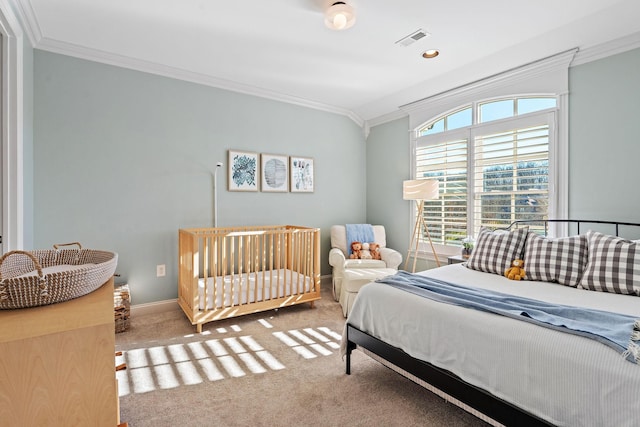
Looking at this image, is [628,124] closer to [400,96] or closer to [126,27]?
[400,96]

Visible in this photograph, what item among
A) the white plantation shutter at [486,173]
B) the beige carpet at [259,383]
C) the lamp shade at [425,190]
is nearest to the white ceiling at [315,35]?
the white plantation shutter at [486,173]

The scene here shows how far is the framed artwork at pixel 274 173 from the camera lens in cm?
389

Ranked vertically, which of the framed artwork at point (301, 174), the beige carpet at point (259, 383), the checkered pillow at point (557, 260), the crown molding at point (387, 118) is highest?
the crown molding at point (387, 118)

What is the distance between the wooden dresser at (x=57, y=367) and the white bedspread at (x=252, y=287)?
2.13 m

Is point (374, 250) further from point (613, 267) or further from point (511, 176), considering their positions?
point (613, 267)

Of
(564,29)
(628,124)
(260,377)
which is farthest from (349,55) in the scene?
(260,377)

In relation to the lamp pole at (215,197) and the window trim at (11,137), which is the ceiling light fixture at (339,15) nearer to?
the lamp pole at (215,197)

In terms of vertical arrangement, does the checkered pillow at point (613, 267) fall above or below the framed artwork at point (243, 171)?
below

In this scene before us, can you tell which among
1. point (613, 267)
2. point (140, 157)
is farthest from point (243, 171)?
point (613, 267)

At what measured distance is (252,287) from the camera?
3.12 metres

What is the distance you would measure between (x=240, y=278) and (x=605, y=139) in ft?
10.8

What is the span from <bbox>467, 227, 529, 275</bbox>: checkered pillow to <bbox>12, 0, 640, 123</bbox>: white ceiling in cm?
162

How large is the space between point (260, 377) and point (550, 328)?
65.5 inches

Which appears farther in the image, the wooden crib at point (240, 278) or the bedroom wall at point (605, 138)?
the wooden crib at point (240, 278)
